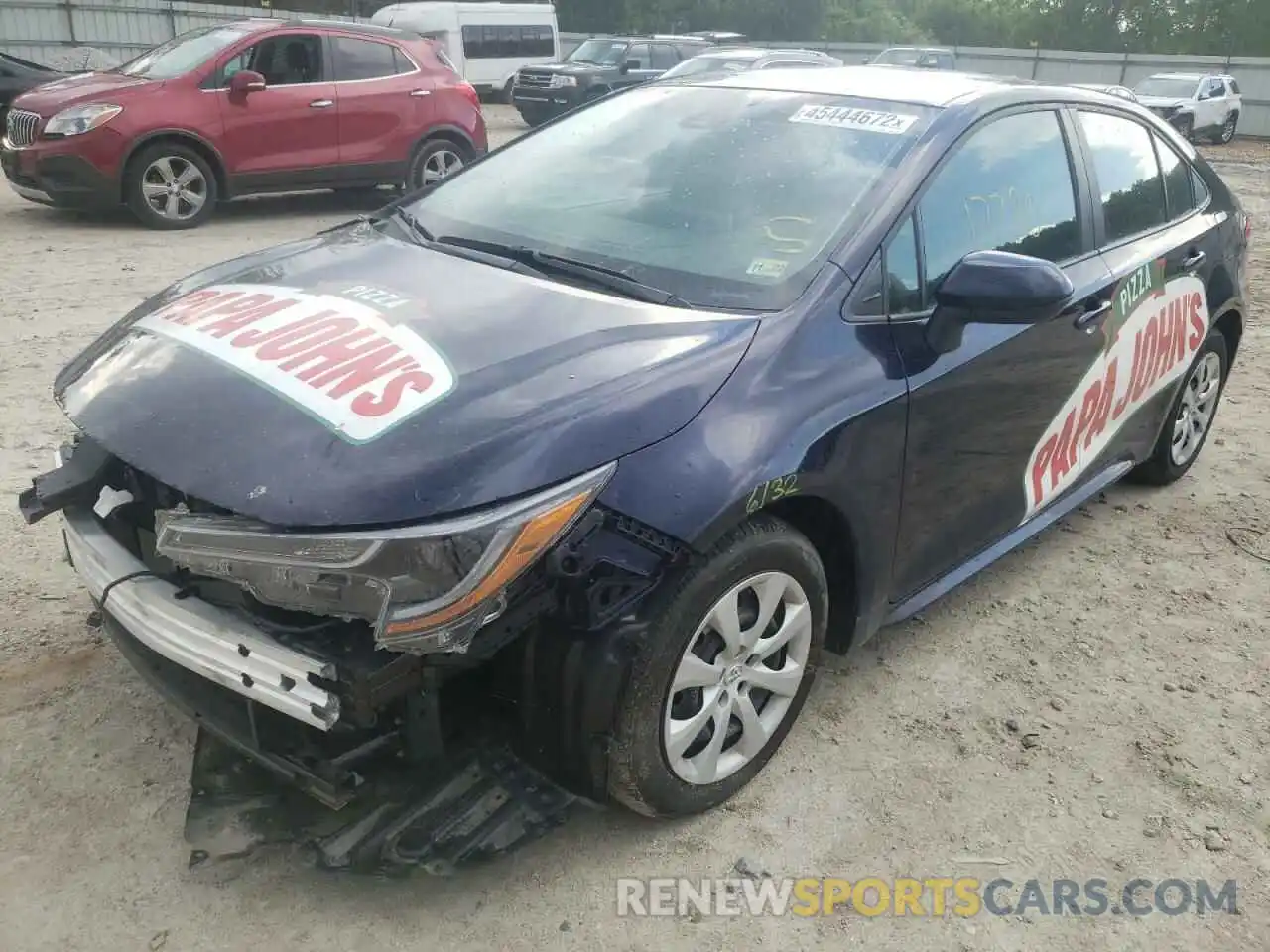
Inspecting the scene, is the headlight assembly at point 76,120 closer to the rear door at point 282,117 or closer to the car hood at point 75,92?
the car hood at point 75,92

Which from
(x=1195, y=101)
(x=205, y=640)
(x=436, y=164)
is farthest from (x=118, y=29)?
(x=205, y=640)

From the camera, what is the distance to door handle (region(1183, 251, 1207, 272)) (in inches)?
154

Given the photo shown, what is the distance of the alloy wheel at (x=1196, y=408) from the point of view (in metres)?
4.43

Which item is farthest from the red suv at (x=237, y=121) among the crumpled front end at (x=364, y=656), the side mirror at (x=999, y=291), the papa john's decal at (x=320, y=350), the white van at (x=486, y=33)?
the white van at (x=486, y=33)

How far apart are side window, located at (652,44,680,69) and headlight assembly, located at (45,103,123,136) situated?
12868mm

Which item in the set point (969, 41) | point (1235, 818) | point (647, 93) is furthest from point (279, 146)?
point (969, 41)

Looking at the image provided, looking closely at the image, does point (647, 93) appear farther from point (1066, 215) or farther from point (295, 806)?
point (295, 806)

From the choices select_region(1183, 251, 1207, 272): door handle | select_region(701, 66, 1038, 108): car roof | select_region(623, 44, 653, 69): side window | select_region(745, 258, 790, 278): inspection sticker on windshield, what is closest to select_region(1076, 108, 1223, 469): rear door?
select_region(1183, 251, 1207, 272): door handle

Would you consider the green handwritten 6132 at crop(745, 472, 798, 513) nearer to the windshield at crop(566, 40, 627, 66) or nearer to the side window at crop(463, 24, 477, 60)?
the windshield at crop(566, 40, 627, 66)

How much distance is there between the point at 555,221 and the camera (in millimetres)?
3021

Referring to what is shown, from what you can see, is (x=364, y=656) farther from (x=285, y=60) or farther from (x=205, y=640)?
(x=285, y=60)

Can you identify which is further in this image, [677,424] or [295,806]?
[295,806]

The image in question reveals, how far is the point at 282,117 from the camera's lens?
9156 millimetres

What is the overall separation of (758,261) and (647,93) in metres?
1.15
